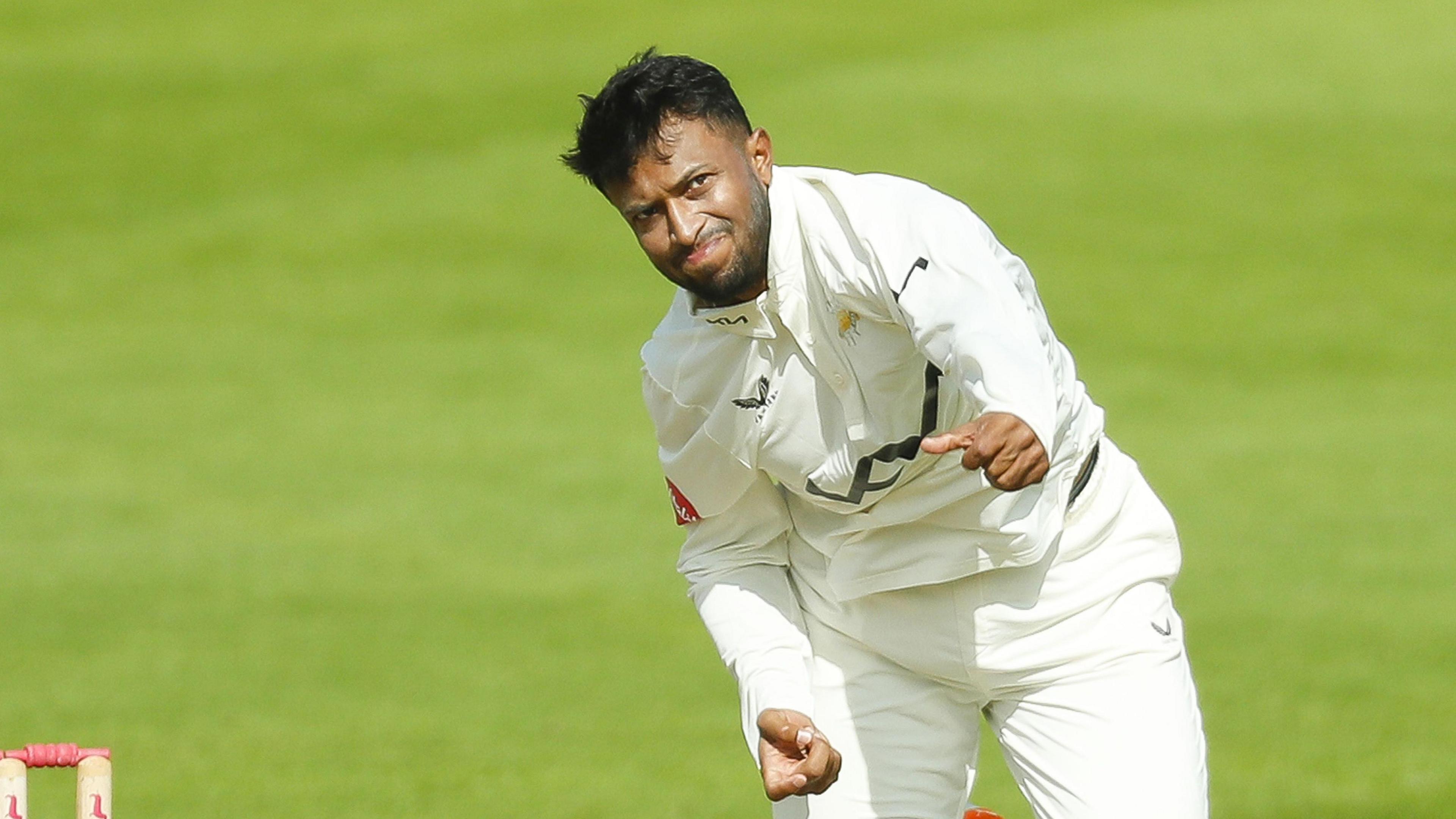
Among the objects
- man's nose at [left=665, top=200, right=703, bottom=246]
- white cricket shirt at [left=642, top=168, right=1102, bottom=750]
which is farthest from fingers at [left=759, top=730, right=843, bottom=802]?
man's nose at [left=665, top=200, right=703, bottom=246]

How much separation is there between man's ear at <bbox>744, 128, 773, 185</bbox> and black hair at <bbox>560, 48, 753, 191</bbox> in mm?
25

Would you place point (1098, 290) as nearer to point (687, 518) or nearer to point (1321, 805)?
point (1321, 805)

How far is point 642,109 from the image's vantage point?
3141mm

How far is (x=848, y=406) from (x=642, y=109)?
0.56 meters

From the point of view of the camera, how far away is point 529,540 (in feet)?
27.3

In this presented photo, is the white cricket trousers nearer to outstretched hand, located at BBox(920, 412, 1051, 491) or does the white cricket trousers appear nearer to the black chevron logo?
the black chevron logo

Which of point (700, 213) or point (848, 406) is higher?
point (700, 213)

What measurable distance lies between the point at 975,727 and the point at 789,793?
1.89ft

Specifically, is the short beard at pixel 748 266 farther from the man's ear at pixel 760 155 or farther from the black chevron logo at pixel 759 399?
the black chevron logo at pixel 759 399

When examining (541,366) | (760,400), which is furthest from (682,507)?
(541,366)

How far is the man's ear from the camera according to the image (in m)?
3.21

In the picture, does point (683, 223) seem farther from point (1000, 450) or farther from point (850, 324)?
point (1000, 450)

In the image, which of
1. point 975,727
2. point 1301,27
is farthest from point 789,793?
point 1301,27

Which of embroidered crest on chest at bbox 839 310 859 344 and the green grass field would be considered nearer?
embroidered crest on chest at bbox 839 310 859 344
